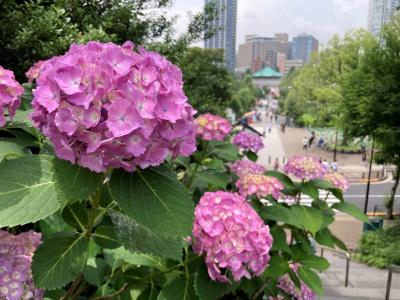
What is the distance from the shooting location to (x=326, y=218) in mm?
2645

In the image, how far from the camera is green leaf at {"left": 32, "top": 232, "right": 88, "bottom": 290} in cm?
93

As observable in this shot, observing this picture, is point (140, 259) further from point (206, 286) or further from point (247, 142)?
point (247, 142)

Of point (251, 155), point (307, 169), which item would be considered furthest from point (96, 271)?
point (251, 155)

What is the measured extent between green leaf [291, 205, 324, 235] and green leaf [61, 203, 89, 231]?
1.55 m

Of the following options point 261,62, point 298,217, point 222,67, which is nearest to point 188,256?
point 298,217

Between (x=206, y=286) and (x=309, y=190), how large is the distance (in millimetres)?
1659

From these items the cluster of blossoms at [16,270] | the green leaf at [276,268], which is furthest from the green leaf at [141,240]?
the green leaf at [276,268]

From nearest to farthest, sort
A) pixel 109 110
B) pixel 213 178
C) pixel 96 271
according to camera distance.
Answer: pixel 109 110
pixel 96 271
pixel 213 178

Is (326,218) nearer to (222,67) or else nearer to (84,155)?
(84,155)

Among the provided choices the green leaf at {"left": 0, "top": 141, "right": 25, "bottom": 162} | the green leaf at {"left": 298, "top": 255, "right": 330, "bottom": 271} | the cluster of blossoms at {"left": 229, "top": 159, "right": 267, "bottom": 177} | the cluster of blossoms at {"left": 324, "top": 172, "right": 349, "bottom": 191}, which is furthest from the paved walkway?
the green leaf at {"left": 0, "top": 141, "right": 25, "bottom": 162}

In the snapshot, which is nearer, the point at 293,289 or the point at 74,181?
the point at 74,181

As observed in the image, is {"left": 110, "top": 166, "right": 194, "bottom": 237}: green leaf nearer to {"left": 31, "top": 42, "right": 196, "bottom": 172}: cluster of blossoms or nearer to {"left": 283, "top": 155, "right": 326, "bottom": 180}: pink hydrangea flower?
{"left": 31, "top": 42, "right": 196, "bottom": 172}: cluster of blossoms

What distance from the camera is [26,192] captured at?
822 mm

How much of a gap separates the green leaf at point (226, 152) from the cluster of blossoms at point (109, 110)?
2.28 m
